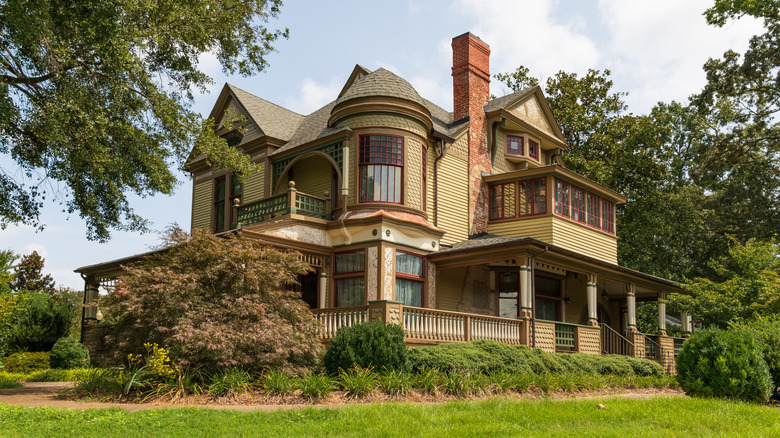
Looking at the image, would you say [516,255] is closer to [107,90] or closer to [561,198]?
[561,198]

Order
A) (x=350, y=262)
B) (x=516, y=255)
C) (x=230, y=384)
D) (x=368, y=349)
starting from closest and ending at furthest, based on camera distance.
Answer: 1. (x=230, y=384)
2. (x=368, y=349)
3. (x=516, y=255)
4. (x=350, y=262)

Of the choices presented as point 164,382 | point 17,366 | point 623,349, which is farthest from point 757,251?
point 17,366

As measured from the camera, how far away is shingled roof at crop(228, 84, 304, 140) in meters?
23.9

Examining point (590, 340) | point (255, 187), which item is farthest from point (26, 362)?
point (590, 340)

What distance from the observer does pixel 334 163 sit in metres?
20.0

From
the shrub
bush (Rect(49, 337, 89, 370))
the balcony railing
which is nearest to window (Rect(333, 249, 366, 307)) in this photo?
the balcony railing

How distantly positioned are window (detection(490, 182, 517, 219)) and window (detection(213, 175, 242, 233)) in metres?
9.35

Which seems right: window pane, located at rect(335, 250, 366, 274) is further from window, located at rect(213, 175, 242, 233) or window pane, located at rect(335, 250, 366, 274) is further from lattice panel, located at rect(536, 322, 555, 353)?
window, located at rect(213, 175, 242, 233)

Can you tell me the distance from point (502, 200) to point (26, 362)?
17.3 meters

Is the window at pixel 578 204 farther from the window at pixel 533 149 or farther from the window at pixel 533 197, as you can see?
the window at pixel 533 149

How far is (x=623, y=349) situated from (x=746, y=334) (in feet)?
36.7

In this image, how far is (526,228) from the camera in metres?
22.5

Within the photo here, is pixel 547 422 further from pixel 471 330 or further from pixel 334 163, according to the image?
pixel 334 163

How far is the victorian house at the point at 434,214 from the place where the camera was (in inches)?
732
